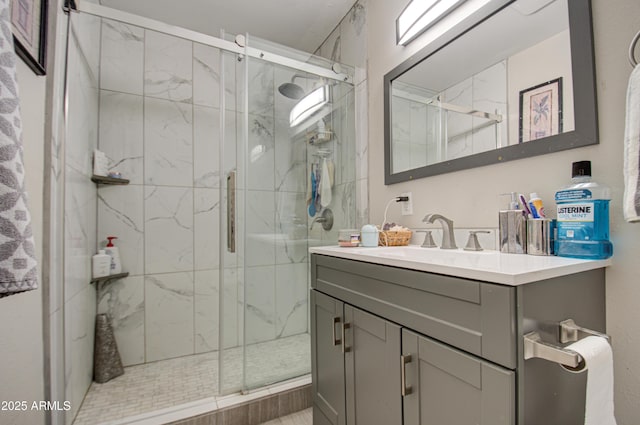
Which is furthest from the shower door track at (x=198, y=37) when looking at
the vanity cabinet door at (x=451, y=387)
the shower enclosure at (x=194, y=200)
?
the vanity cabinet door at (x=451, y=387)

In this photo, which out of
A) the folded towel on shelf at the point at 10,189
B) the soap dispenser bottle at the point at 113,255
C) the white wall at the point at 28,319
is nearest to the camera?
the folded towel on shelf at the point at 10,189

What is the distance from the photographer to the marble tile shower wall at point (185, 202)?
157 centimetres

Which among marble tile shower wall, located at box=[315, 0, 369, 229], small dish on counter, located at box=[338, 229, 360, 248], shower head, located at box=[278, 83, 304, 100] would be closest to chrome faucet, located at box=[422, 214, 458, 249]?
small dish on counter, located at box=[338, 229, 360, 248]

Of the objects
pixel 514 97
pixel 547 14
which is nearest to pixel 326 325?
pixel 514 97

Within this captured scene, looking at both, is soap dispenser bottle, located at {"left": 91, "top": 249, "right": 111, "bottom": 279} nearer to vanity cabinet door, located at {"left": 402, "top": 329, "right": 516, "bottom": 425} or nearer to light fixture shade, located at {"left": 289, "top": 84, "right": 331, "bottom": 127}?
light fixture shade, located at {"left": 289, "top": 84, "right": 331, "bottom": 127}

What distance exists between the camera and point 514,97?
0.96m

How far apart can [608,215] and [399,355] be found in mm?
653

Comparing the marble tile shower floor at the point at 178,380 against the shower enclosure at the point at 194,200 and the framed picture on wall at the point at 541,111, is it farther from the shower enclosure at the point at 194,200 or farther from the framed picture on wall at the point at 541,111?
the framed picture on wall at the point at 541,111

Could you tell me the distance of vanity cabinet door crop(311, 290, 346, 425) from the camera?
1.01 meters

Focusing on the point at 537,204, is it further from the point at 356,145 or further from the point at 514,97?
the point at 356,145

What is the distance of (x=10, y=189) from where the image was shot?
0.41 metres

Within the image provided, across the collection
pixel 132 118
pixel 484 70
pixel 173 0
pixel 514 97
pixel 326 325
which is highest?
pixel 173 0

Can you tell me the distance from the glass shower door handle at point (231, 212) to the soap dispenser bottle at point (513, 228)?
1213 mm

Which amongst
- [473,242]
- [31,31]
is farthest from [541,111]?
[31,31]
